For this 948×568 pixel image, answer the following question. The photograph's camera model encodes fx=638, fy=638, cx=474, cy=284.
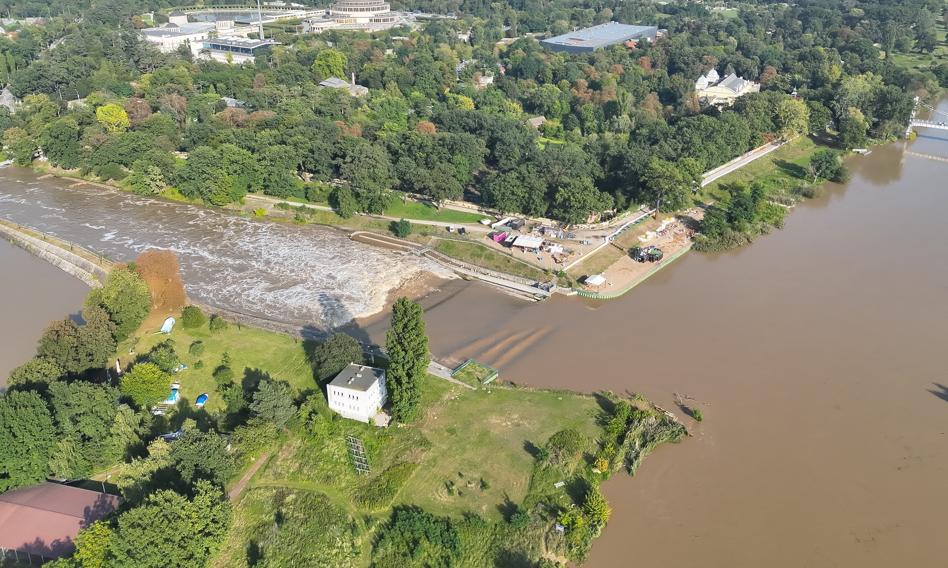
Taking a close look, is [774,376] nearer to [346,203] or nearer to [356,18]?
[346,203]

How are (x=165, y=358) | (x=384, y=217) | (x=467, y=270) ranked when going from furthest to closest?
1. (x=384, y=217)
2. (x=467, y=270)
3. (x=165, y=358)

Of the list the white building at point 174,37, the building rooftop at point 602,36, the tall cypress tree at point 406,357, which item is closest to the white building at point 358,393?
the tall cypress tree at point 406,357

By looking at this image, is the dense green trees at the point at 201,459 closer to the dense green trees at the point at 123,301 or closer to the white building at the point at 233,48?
the dense green trees at the point at 123,301

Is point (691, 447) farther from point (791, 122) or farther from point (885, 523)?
point (791, 122)

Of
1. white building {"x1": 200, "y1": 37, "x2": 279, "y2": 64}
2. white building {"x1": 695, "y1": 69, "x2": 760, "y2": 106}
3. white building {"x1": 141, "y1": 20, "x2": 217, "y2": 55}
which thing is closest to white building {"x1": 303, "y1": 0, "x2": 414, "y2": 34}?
white building {"x1": 200, "y1": 37, "x2": 279, "y2": 64}

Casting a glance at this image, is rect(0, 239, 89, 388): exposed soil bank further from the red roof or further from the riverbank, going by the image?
the riverbank

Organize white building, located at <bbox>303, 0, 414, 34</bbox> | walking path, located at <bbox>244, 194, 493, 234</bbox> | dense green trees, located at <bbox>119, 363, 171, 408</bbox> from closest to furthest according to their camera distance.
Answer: dense green trees, located at <bbox>119, 363, 171, 408</bbox> < walking path, located at <bbox>244, 194, 493, 234</bbox> < white building, located at <bbox>303, 0, 414, 34</bbox>

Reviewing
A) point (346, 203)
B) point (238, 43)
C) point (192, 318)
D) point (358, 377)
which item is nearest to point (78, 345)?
point (192, 318)
